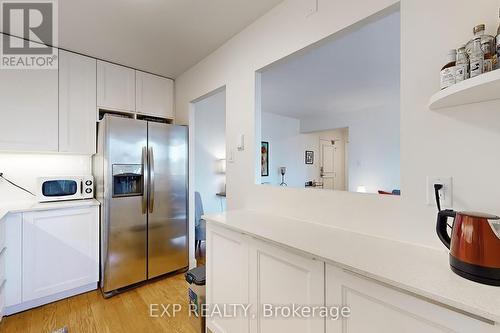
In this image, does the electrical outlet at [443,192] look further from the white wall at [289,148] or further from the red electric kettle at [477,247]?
the white wall at [289,148]

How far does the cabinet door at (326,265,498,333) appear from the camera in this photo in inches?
26.6

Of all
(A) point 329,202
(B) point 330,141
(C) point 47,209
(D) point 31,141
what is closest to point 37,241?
(C) point 47,209

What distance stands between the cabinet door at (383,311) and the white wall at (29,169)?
2.95m

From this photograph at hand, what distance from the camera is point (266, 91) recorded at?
3709mm

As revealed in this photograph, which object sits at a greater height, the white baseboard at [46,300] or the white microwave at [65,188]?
the white microwave at [65,188]

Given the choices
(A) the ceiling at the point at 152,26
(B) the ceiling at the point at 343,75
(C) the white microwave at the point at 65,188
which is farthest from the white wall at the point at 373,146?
(C) the white microwave at the point at 65,188

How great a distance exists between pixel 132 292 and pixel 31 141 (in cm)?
174

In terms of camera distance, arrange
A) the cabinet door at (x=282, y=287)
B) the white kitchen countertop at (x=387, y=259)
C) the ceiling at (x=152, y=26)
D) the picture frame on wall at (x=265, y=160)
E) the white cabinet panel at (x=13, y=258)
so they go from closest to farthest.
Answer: the white kitchen countertop at (x=387, y=259) < the cabinet door at (x=282, y=287) < the ceiling at (x=152, y=26) < the white cabinet panel at (x=13, y=258) < the picture frame on wall at (x=265, y=160)

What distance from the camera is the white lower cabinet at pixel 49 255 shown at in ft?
6.52

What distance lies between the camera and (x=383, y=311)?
82 cm

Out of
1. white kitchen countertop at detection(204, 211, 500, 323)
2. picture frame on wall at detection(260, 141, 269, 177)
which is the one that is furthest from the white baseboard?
picture frame on wall at detection(260, 141, 269, 177)

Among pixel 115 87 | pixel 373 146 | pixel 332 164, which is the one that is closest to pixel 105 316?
pixel 115 87

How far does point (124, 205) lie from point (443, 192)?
249 centimetres

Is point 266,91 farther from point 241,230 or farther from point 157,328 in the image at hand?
point 157,328
